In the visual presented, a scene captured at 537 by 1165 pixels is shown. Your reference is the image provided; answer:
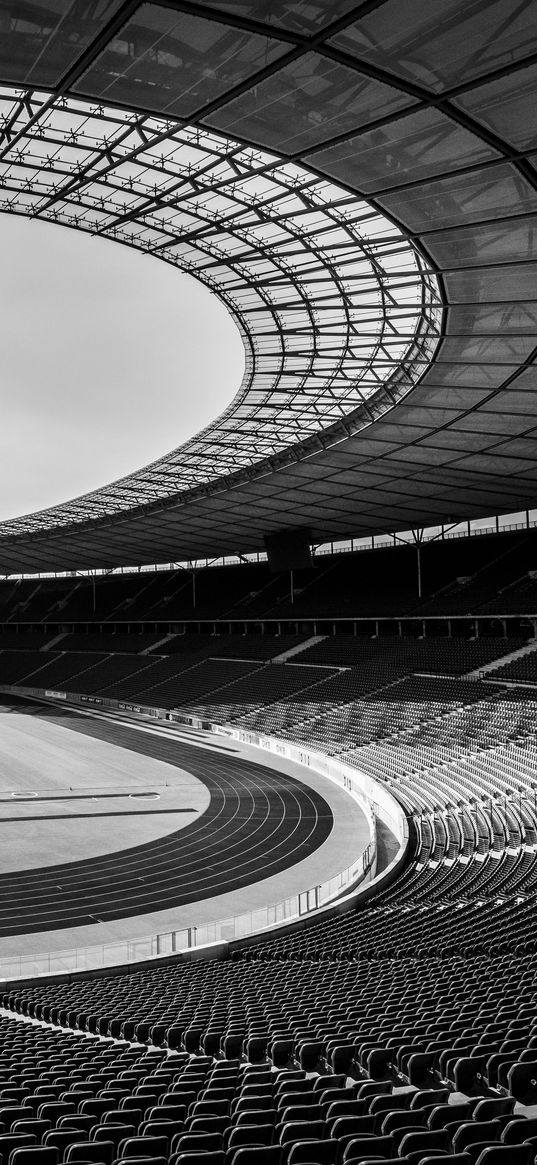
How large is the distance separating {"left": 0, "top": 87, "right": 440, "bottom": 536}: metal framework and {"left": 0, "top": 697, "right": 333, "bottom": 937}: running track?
620 inches

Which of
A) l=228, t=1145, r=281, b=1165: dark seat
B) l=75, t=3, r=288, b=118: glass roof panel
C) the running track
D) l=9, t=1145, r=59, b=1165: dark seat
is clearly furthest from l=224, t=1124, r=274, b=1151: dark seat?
the running track

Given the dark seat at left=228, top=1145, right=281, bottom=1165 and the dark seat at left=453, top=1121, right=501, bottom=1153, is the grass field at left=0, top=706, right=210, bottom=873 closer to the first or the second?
the dark seat at left=228, top=1145, right=281, bottom=1165

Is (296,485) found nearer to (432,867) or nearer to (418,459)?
(418,459)

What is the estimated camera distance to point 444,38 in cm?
1141

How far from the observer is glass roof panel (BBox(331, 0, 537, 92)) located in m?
10.8

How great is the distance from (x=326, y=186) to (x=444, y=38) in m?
6.85

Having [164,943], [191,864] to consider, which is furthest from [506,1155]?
[191,864]

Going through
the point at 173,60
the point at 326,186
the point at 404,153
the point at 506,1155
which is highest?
the point at 326,186

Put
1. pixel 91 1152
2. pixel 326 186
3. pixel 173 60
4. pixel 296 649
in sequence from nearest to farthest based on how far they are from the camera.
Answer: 1. pixel 91 1152
2. pixel 173 60
3. pixel 326 186
4. pixel 296 649

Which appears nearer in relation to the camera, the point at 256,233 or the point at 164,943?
the point at 164,943

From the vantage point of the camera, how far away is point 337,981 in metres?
14.3

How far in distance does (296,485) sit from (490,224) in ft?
90.8

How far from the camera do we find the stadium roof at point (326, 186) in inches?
459

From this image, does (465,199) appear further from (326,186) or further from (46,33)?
(46,33)
